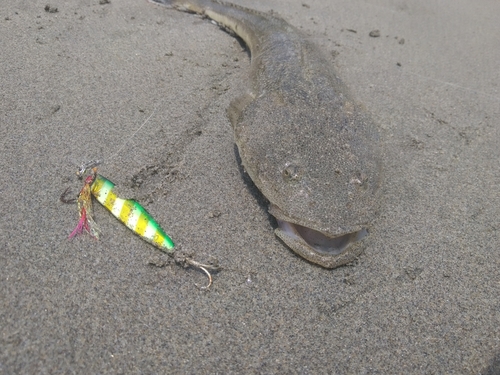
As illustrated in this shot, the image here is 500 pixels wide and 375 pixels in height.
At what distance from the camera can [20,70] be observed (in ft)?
11.5

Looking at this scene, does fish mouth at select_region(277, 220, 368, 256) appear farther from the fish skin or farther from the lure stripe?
the lure stripe

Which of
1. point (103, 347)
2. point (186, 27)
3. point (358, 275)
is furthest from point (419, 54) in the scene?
point (103, 347)

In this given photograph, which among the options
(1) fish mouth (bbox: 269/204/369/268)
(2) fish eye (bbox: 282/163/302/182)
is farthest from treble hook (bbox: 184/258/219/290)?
(2) fish eye (bbox: 282/163/302/182)

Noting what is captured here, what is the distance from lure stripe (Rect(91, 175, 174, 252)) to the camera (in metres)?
2.31

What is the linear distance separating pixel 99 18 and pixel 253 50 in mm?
1834

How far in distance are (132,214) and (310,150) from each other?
3.79ft

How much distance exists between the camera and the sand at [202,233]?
1.96m

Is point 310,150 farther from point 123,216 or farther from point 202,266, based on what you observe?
point 123,216

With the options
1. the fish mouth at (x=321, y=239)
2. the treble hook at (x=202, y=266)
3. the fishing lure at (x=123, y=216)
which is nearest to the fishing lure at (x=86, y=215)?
the fishing lure at (x=123, y=216)

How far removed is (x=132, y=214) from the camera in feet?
7.88

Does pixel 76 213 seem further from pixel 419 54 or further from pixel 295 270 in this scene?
pixel 419 54

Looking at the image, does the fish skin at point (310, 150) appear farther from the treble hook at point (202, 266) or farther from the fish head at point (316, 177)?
the treble hook at point (202, 266)

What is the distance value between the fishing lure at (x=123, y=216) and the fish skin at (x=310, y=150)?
63cm

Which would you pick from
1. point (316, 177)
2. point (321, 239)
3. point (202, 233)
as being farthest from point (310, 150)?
point (202, 233)
